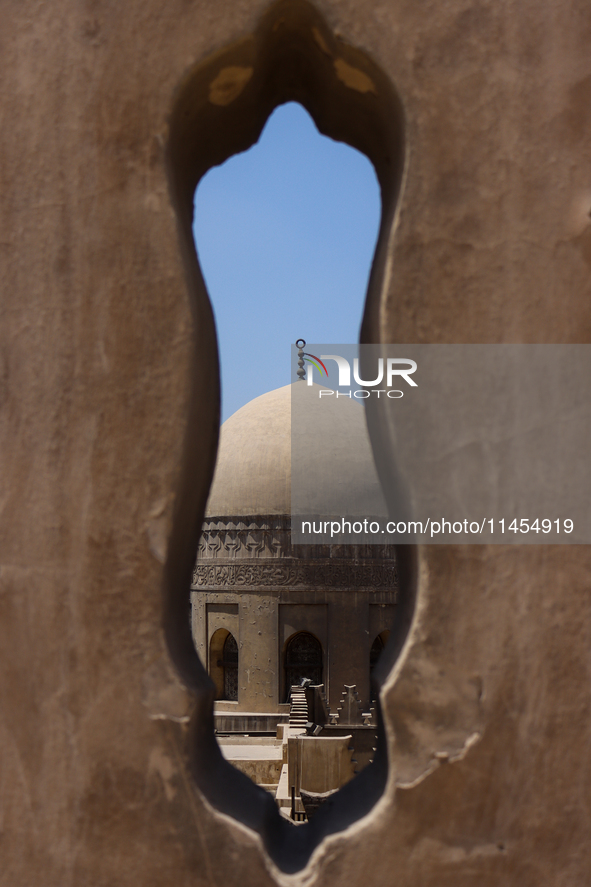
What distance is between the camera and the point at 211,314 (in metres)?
1.67

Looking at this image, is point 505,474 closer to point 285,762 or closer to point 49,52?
point 49,52

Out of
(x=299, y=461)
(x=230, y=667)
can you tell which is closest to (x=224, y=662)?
(x=230, y=667)

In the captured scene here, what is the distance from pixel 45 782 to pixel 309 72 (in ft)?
5.70

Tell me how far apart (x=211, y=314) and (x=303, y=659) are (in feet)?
48.1

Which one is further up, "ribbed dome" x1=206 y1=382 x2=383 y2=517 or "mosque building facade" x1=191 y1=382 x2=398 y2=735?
"ribbed dome" x1=206 y1=382 x2=383 y2=517

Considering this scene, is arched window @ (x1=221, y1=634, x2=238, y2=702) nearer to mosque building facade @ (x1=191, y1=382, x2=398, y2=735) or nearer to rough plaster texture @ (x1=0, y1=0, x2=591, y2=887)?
mosque building facade @ (x1=191, y1=382, x2=398, y2=735)

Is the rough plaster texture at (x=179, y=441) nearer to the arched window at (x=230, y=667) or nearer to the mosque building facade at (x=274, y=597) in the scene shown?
the mosque building facade at (x=274, y=597)

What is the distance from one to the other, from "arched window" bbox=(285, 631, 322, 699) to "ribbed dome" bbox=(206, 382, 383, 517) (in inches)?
108

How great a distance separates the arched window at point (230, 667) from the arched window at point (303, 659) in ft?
3.81

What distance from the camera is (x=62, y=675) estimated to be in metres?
1.50

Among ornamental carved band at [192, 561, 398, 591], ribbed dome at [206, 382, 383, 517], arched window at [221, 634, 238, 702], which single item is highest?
ribbed dome at [206, 382, 383, 517]

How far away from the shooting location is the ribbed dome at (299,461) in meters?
15.5

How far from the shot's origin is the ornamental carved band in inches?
603

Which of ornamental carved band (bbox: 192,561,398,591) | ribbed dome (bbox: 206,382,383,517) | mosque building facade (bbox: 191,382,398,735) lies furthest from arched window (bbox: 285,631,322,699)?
ribbed dome (bbox: 206,382,383,517)
